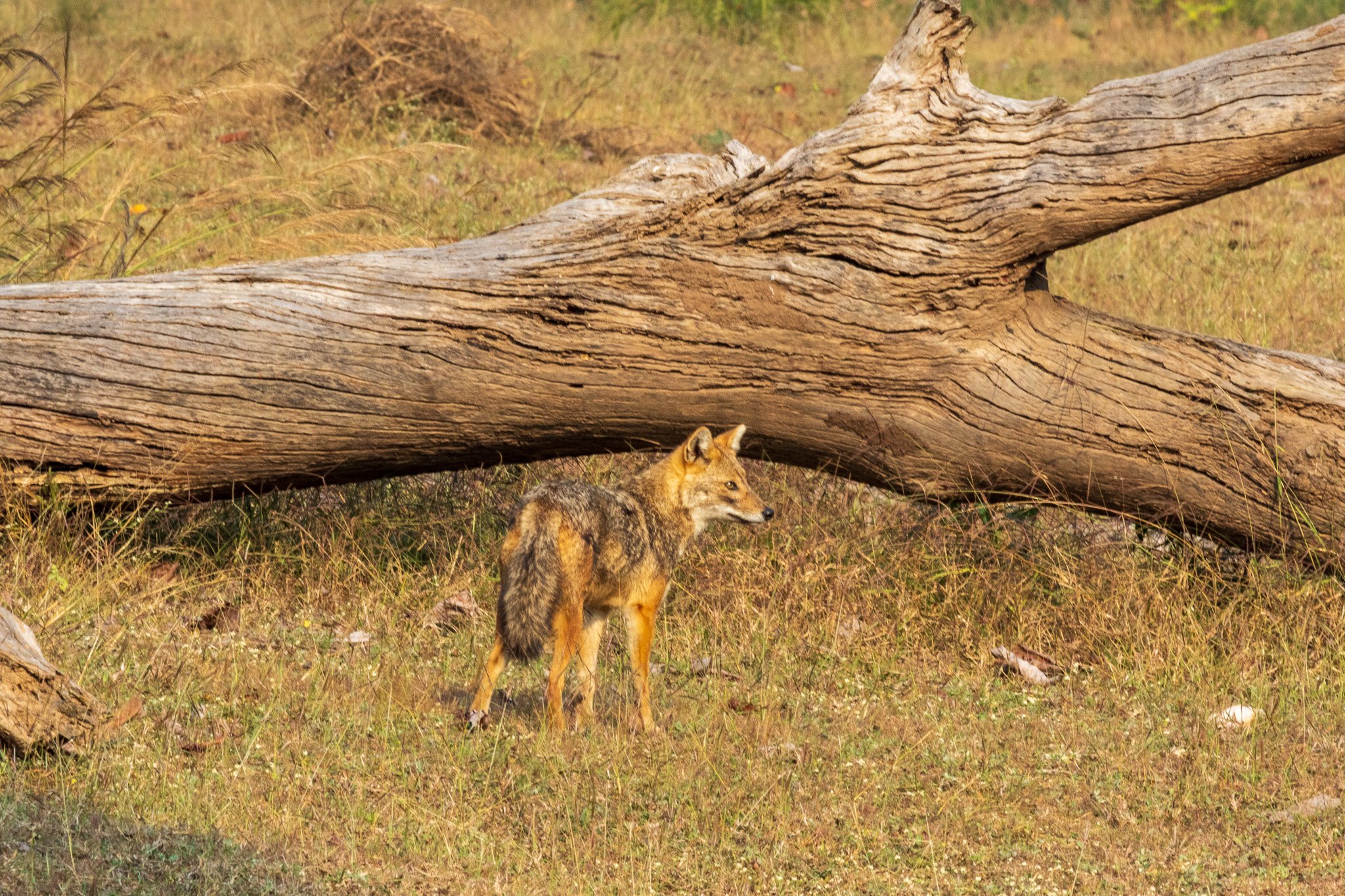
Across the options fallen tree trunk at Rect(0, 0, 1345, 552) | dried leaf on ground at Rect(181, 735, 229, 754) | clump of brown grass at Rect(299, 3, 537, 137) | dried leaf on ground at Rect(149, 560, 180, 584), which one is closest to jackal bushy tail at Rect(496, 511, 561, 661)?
dried leaf on ground at Rect(181, 735, 229, 754)

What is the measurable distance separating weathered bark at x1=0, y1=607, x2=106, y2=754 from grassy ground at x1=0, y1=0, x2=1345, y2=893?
A: 0.11 meters

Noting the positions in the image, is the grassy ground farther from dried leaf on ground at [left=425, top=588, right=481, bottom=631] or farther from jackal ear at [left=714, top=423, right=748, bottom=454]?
jackal ear at [left=714, top=423, right=748, bottom=454]

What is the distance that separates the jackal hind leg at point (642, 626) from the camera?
224 inches

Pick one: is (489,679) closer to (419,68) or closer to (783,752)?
(783,752)

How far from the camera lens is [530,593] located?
5285 mm

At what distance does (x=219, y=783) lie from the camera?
15.6ft

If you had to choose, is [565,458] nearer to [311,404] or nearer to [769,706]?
[311,404]

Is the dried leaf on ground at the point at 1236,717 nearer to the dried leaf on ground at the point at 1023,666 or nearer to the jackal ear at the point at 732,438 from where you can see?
the dried leaf on ground at the point at 1023,666

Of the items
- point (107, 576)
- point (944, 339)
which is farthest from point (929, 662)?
point (107, 576)

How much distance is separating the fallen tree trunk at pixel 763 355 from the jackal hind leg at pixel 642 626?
1020mm

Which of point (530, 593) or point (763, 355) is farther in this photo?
point (763, 355)

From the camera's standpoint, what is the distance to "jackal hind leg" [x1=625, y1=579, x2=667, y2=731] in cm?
568

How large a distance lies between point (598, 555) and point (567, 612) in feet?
0.96

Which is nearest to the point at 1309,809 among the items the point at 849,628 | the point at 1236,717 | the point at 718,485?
the point at 1236,717
